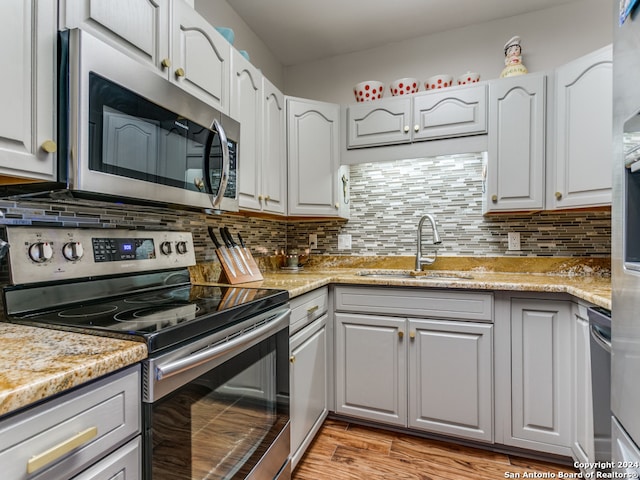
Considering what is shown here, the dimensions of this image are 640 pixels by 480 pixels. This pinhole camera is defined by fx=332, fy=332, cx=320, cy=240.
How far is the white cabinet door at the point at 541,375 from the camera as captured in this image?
159 cm

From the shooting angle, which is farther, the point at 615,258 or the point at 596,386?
the point at 596,386

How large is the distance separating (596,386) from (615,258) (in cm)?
58

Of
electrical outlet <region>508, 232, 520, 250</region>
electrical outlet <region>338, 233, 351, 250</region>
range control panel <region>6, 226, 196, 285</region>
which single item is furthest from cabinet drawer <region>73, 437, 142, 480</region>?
electrical outlet <region>508, 232, 520, 250</region>

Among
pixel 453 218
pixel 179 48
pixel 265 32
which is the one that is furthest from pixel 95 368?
pixel 265 32

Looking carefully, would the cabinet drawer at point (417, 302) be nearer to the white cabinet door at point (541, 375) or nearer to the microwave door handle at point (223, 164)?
the white cabinet door at point (541, 375)

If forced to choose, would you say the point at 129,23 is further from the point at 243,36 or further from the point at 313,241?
the point at 313,241

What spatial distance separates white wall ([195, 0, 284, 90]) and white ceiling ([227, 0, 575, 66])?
0.05 metres

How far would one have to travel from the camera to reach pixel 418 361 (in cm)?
182

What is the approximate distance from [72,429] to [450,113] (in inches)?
89.0

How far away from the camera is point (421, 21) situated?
7.47ft

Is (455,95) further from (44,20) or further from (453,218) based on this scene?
(44,20)

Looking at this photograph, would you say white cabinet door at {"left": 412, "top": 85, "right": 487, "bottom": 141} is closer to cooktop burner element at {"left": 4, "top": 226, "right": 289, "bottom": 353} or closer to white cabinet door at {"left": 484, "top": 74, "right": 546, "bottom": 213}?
white cabinet door at {"left": 484, "top": 74, "right": 546, "bottom": 213}

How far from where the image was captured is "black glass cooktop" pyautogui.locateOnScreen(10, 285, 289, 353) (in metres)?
0.78

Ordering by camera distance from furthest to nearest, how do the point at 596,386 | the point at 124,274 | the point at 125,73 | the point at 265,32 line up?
the point at 265,32
the point at 124,274
the point at 596,386
the point at 125,73
